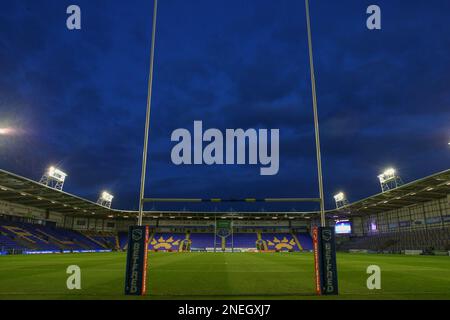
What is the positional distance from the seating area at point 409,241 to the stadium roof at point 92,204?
15.0 feet

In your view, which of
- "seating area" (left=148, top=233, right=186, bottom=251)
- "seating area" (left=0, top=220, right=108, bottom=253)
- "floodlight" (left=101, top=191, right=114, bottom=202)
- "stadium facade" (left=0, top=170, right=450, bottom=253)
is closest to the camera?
"seating area" (left=0, top=220, right=108, bottom=253)

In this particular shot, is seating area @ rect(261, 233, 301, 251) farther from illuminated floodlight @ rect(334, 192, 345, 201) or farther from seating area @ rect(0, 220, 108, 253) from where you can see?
seating area @ rect(0, 220, 108, 253)

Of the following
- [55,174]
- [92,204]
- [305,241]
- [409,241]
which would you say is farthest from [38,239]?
[409,241]

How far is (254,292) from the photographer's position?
321 inches

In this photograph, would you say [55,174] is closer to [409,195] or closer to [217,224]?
[217,224]

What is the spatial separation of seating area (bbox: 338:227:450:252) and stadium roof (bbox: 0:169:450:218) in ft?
15.0

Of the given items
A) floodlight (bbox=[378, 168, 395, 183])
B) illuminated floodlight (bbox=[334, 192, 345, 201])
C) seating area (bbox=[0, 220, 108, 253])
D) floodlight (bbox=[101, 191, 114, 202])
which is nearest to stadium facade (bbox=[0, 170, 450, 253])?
seating area (bbox=[0, 220, 108, 253])

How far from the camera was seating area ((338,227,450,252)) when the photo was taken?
37812 millimetres

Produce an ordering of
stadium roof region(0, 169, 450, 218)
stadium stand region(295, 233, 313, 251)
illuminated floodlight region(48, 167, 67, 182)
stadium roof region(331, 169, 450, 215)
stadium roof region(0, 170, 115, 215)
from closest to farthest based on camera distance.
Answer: stadium roof region(331, 169, 450, 215)
stadium roof region(0, 169, 450, 218)
stadium roof region(0, 170, 115, 215)
illuminated floodlight region(48, 167, 67, 182)
stadium stand region(295, 233, 313, 251)

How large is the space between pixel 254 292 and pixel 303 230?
68366 mm

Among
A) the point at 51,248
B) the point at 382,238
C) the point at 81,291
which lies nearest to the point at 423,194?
the point at 382,238

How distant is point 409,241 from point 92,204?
49.2 meters

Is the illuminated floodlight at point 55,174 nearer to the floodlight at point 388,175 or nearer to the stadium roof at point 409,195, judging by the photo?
the stadium roof at point 409,195

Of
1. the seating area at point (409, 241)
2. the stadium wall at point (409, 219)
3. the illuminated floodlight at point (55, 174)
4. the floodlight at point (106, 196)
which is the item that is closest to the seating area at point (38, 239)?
the illuminated floodlight at point (55, 174)
